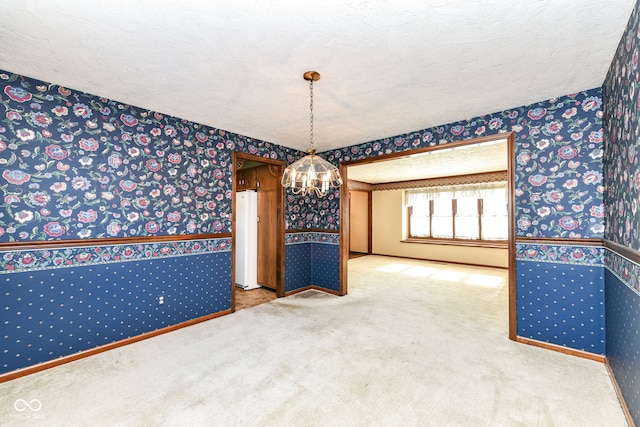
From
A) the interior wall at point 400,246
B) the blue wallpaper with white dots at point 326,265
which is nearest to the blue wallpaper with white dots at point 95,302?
the blue wallpaper with white dots at point 326,265

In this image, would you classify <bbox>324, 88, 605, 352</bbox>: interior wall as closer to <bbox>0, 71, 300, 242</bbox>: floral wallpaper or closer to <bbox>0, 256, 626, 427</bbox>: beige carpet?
<bbox>0, 256, 626, 427</bbox>: beige carpet

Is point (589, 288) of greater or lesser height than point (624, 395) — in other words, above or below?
above

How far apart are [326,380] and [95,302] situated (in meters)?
2.24

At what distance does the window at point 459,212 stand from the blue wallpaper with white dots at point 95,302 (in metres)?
6.21

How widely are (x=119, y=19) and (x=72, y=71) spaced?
97cm

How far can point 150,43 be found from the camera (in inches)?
70.5

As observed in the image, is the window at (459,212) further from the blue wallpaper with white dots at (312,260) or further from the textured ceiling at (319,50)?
the textured ceiling at (319,50)

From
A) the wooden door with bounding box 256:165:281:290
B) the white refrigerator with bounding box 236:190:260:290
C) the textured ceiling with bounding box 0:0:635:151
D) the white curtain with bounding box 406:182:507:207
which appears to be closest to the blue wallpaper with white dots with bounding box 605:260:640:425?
the textured ceiling with bounding box 0:0:635:151

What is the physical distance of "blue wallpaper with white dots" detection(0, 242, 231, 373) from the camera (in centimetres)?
220

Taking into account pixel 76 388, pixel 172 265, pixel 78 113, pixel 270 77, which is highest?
pixel 270 77

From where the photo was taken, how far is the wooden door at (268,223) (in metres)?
4.50

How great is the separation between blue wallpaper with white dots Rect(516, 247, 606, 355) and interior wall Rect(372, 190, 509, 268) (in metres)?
4.33

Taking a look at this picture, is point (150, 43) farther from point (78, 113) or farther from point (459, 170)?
point (459, 170)

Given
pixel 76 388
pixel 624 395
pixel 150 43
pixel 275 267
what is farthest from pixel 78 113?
pixel 624 395
